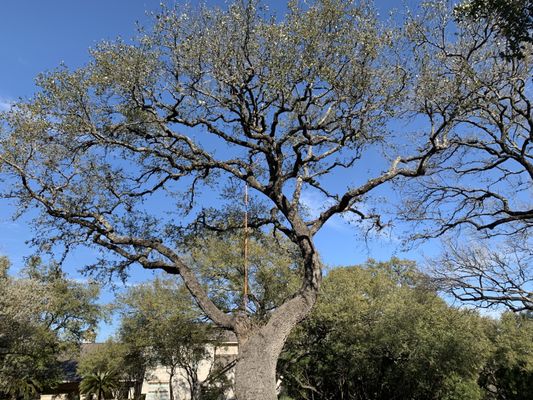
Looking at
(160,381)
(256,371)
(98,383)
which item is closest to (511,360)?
(256,371)

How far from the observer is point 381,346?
19.4m

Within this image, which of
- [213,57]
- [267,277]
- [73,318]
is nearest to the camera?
[213,57]

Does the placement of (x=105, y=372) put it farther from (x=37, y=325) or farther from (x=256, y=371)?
(x=256, y=371)

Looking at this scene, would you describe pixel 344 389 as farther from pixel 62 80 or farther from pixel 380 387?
pixel 62 80

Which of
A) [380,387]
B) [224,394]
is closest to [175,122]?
[380,387]

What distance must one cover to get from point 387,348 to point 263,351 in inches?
510

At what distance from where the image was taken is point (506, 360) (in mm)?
25766

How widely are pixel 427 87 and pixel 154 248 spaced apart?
704cm

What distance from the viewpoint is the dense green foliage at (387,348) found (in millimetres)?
18156

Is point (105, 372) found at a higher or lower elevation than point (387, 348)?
higher

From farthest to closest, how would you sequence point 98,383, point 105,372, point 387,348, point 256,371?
1. point 105,372
2. point 98,383
3. point 387,348
4. point 256,371

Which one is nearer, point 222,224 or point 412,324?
point 222,224

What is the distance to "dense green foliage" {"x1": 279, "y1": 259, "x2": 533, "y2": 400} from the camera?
18.2 metres

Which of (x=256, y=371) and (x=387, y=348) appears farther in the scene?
(x=387, y=348)
